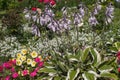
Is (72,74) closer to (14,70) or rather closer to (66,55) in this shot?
(66,55)

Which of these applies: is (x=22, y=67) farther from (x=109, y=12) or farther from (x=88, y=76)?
(x=109, y=12)

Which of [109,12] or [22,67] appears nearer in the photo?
[109,12]

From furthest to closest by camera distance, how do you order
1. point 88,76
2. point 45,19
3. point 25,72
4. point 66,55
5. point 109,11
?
point 25,72 → point 66,55 → point 109,11 → point 88,76 → point 45,19

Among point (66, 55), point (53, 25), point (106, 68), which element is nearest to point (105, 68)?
point (106, 68)

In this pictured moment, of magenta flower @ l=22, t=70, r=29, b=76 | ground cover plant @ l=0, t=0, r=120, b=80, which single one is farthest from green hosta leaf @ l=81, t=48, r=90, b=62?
magenta flower @ l=22, t=70, r=29, b=76

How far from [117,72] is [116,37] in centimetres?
199

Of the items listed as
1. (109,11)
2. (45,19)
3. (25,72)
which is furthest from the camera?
(25,72)

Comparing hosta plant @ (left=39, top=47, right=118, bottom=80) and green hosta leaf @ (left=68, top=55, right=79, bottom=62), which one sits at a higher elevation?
green hosta leaf @ (left=68, top=55, right=79, bottom=62)

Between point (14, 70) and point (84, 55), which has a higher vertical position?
point (84, 55)

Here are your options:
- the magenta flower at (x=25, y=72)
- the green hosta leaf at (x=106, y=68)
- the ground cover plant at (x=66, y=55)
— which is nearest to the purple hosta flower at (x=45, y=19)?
the ground cover plant at (x=66, y=55)

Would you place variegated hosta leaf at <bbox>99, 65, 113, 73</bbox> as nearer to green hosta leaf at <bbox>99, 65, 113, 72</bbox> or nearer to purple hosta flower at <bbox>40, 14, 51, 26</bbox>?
green hosta leaf at <bbox>99, 65, 113, 72</bbox>

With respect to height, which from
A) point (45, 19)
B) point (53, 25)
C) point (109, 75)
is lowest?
point (109, 75)

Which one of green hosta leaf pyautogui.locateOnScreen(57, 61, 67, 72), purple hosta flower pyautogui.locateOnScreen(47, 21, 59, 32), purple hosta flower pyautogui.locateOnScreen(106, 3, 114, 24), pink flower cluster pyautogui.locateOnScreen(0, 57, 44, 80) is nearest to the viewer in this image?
purple hosta flower pyautogui.locateOnScreen(47, 21, 59, 32)

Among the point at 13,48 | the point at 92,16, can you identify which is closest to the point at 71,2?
the point at 13,48
